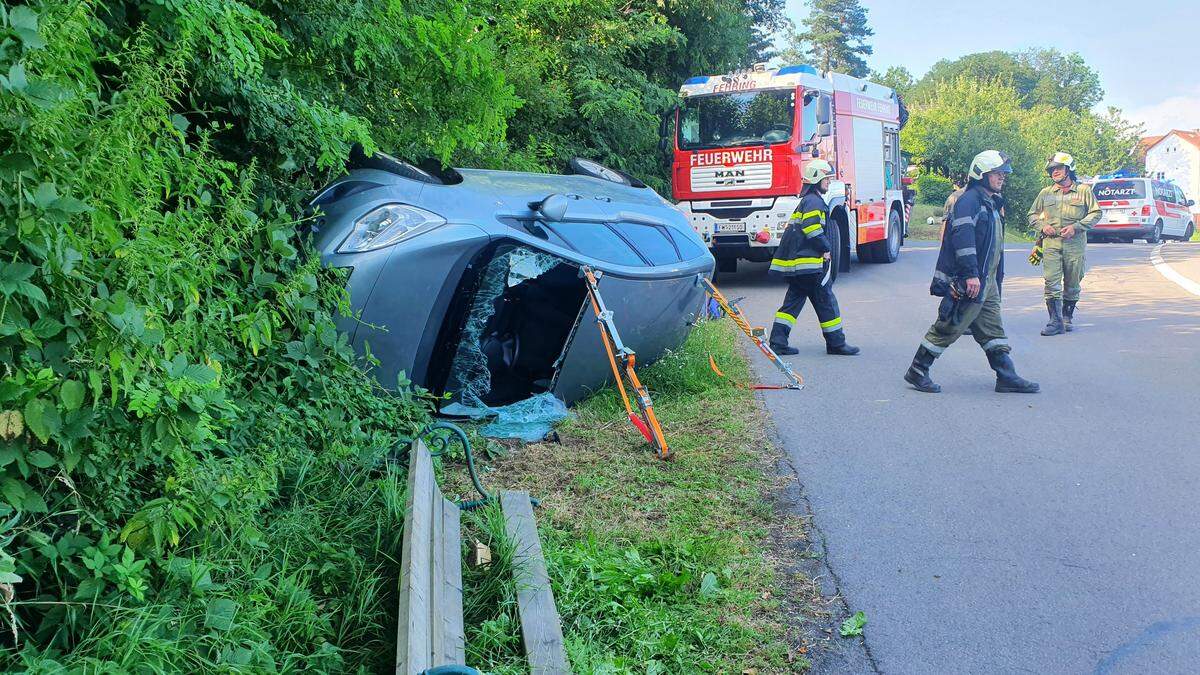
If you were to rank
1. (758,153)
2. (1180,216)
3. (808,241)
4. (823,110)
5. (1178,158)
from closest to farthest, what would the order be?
(808,241) → (758,153) → (823,110) → (1180,216) → (1178,158)

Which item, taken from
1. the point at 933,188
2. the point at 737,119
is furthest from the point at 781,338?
the point at 933,188

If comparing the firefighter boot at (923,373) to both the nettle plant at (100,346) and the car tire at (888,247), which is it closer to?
the nettle plant at (100,346)

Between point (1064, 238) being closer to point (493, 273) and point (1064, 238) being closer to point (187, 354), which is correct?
point (493, 273)

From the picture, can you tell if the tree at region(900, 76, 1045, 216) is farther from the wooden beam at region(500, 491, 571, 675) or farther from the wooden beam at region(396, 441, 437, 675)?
the wooden beam at region(396, 441, 437, 675)

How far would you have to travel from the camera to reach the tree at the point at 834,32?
7456 centimetres

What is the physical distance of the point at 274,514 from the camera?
3.84m

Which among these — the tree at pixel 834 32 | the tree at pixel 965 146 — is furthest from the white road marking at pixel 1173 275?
the tree at pixel 834 32

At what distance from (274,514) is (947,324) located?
574 cm

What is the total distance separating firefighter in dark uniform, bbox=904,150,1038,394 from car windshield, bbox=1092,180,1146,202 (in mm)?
23371

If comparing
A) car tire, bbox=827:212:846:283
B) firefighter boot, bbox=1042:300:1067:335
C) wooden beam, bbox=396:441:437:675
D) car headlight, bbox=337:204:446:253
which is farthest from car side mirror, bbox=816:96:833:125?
wooden beam, bbox=396:441:437:675

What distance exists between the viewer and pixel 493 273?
5.81m

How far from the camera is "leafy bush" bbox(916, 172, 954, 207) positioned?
40688 mm

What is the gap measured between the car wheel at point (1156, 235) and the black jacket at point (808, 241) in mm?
23802

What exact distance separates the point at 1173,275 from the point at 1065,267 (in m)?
7.73
